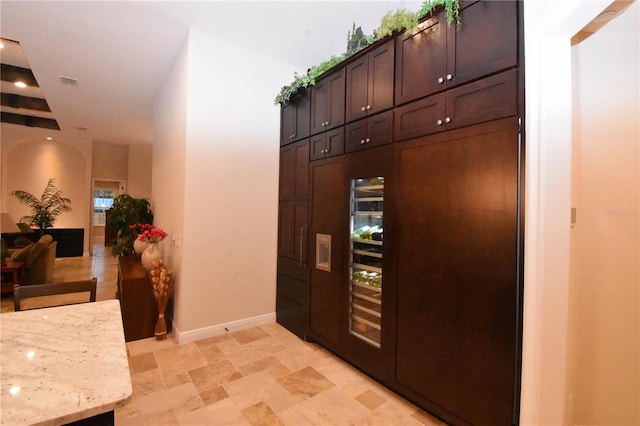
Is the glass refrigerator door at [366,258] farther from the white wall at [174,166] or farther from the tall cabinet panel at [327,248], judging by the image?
the white wall at [174,166]

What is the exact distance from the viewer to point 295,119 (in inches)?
126

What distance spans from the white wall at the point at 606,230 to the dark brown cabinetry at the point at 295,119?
84.4 inches

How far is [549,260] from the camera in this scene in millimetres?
1449

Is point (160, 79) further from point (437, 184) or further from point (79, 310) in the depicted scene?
point (437, 184)

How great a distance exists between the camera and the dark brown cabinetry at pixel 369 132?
7.06 ft

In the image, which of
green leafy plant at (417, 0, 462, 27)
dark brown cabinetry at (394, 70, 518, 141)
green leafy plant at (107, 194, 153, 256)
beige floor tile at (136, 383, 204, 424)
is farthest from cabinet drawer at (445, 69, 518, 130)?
green leafy plant at (107, 194, 153, 256)

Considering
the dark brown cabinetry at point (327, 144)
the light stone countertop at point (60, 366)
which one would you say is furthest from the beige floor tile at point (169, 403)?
the dark brown cabinetry at point (327, 144)

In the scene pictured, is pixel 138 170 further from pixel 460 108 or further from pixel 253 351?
pixel 460 108

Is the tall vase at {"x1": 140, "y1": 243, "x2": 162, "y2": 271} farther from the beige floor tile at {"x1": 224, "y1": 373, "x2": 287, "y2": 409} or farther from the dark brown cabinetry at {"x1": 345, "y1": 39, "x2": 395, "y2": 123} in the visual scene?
the dark brown cabinetry at {"x1": 345, "y1": 39, "x2": 395, "y2": 123}

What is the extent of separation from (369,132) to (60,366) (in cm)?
217

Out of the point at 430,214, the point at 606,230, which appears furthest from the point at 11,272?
the point at 606,230

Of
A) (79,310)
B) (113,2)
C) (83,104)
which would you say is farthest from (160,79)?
(79,310)

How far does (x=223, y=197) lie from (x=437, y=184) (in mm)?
2237

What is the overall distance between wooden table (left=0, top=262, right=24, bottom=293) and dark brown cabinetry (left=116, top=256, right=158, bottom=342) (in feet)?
7.51
